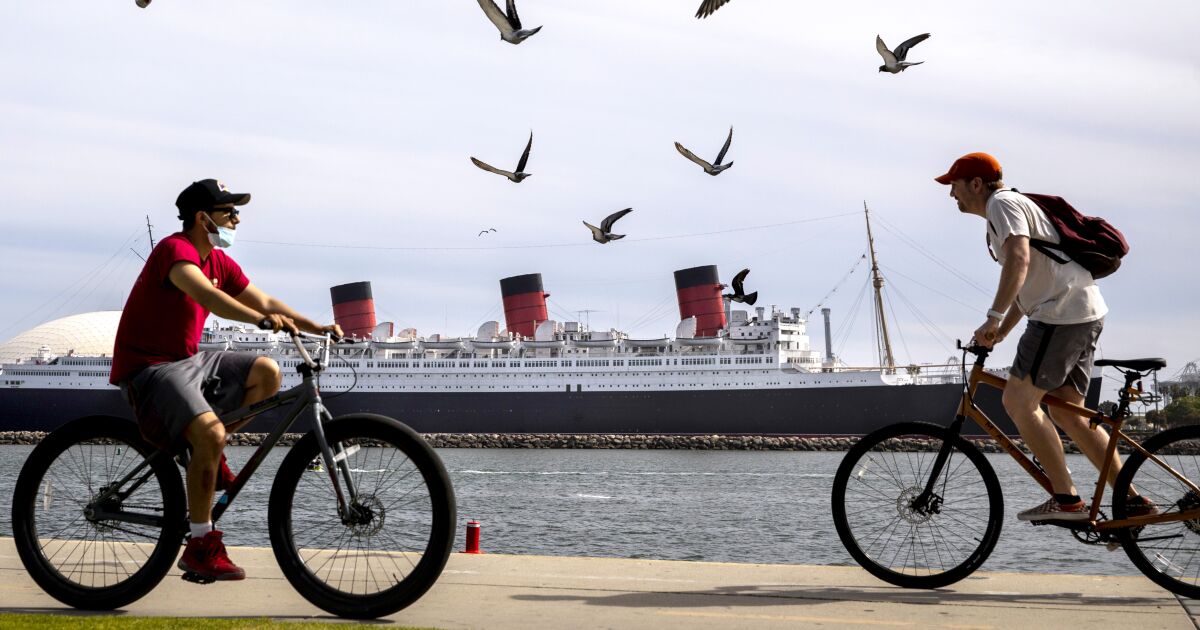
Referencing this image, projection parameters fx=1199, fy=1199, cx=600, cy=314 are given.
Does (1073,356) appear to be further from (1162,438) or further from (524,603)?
(524,603)

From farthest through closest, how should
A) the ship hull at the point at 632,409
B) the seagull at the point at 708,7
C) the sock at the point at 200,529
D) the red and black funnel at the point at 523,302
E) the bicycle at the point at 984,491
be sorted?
1. the red and black funnel at the point at 523,302
2. the ship hull at the point at 632,409
3. the seagull at the point at 708,7
4. the bicycle at the point at 984,491
5. the sock at the point at 200,529

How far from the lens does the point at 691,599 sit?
3697 mm

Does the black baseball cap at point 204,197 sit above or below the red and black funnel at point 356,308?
below

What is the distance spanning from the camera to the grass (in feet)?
10.1

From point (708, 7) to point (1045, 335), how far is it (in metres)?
7.66

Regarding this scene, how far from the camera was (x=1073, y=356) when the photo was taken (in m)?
3.79

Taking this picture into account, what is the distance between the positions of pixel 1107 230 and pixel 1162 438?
0.69m

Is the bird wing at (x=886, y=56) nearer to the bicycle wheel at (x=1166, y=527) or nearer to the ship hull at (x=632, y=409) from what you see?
the bicycle wheel at (x=1166, y=527)

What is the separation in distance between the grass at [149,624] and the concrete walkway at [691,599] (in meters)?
0.14

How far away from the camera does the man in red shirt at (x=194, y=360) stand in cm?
338

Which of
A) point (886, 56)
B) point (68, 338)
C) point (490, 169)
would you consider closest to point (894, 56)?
point (886, 56)

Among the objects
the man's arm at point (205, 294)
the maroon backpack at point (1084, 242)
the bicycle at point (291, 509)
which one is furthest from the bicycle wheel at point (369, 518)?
the maroon backpack at point (1084, 242)

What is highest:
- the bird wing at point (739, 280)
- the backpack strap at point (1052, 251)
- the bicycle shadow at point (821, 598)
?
the bird wing at point (739, 280)

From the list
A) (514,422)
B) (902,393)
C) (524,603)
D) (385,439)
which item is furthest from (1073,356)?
(514,422)
